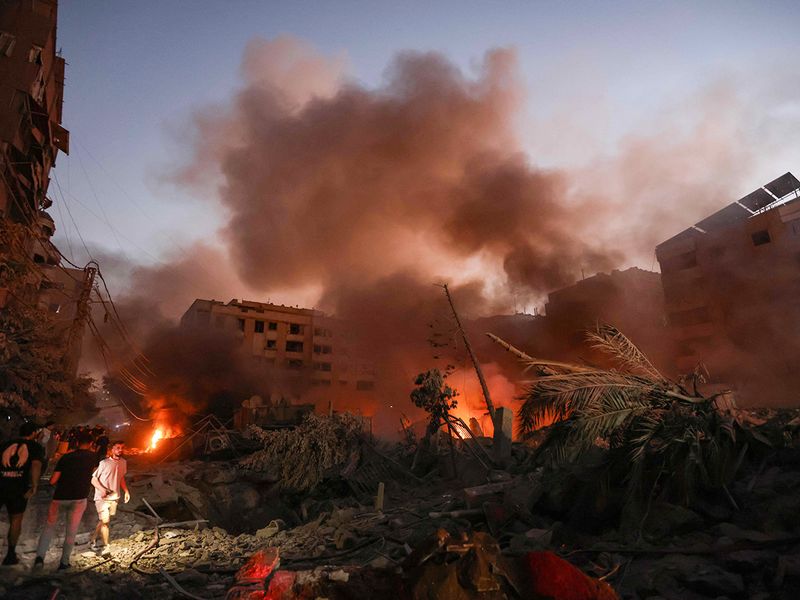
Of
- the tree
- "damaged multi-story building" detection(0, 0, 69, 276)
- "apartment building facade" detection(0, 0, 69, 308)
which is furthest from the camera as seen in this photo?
"damaged multi-story building" detection(0, 0, 69, 276)

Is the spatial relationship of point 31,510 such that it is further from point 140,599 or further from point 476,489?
point 476,489

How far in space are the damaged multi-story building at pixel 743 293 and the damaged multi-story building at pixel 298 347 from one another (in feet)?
120

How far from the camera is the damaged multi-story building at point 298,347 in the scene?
178ft

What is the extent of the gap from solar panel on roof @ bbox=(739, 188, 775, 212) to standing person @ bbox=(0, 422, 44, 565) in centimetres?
4691

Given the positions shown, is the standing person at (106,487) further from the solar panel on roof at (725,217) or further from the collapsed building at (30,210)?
the solar panel on roof at (725,217)

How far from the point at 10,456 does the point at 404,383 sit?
1840 inches

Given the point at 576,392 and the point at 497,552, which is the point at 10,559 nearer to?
the point at 497,552

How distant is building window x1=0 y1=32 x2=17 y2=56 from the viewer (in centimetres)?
2470

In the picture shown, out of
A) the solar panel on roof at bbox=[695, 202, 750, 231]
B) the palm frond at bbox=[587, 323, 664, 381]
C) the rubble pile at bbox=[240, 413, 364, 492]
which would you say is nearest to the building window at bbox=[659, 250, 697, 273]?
the solar panel on roof at bbox=[695, 202, 750, 231]

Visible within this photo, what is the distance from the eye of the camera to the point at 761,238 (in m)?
32.4

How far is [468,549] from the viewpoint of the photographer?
4.24 meters

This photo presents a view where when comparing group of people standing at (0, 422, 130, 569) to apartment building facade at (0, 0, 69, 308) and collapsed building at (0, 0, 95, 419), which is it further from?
apartment building facade at (0, 0, 69, 308)

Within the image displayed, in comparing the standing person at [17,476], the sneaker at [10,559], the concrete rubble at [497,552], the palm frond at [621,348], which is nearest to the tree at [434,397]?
the concrete rubble at [497,552]

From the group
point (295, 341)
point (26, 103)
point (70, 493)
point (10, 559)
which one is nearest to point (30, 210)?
point (26, 103)
